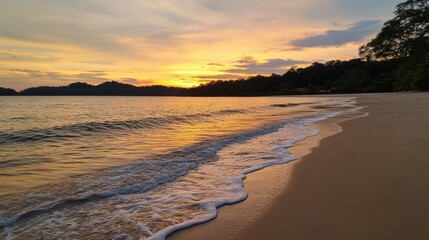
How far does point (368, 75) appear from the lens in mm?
78000

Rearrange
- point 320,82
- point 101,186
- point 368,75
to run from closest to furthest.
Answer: point 101,186, point 368,75, point 320,82

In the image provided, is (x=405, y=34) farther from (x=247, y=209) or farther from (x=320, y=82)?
(x=320, y=82)

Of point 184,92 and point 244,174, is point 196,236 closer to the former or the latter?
point 244,174

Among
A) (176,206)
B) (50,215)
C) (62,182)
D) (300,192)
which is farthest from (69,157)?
(300,192)

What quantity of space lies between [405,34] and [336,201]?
172 ft

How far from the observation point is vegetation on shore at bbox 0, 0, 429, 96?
43438 mm

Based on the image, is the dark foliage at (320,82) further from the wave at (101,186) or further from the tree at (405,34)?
the wave at (101,186)

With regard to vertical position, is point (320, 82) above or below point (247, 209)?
above

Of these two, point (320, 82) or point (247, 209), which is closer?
point (247, 209)

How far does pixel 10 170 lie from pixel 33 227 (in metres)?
3.29

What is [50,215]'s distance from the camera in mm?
3520

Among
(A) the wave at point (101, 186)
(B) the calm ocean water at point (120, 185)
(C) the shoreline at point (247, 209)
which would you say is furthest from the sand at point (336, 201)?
(A) the wave at point (101, 186)

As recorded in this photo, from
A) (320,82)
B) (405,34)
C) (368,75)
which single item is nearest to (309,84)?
(320,82)

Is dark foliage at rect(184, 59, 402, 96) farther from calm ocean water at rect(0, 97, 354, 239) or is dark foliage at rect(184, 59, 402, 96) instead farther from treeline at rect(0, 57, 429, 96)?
calm ocean water at rect(0, 97, 354, 239)
